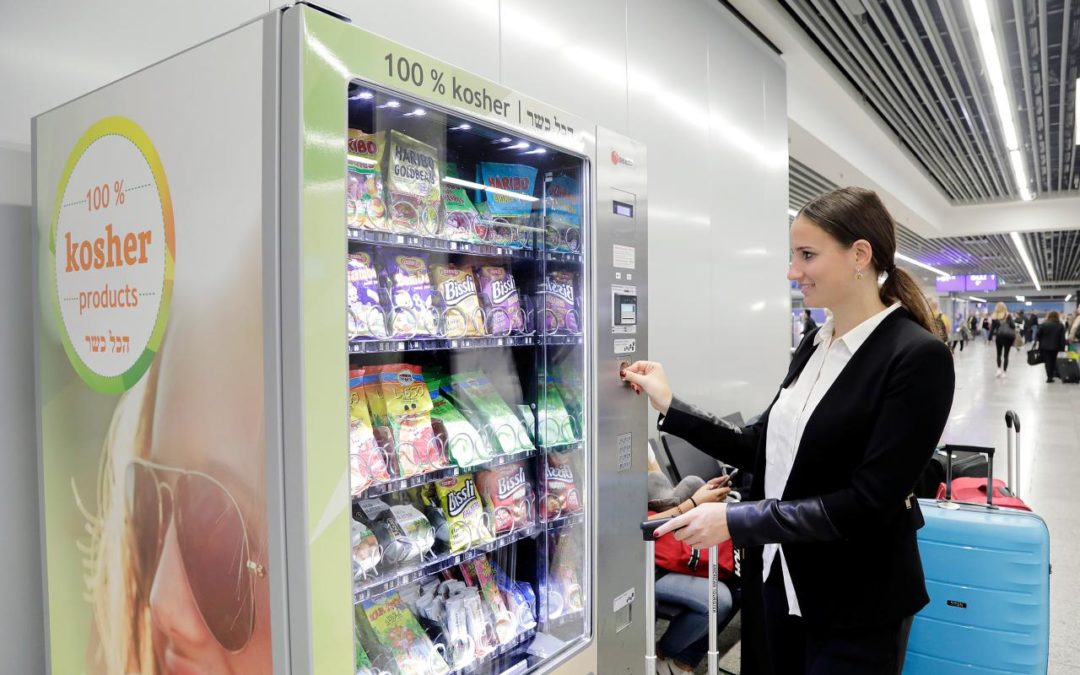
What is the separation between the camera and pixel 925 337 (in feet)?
5.09

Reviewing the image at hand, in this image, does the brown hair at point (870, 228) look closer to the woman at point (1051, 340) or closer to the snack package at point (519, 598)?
the snack package at point (519, 598)

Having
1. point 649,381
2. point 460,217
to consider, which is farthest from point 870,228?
point 460,217

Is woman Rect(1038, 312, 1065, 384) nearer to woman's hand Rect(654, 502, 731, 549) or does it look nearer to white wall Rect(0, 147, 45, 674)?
woman's hand Rect(654, 502, 731, 549)

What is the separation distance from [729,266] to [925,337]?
3.45 m

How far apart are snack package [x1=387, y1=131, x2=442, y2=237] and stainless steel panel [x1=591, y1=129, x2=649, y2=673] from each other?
0.45 m

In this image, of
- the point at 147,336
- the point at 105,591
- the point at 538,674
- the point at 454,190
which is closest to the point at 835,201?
the point at 454,190

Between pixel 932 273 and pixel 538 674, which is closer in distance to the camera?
pixel 538 674

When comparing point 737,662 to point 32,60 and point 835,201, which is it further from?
point 32,60

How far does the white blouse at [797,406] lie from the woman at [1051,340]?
1623 centimetres

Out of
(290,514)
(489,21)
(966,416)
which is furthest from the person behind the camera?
(966,416)

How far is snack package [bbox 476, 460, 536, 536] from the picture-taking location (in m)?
1.91

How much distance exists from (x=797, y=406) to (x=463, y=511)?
943 millimetres

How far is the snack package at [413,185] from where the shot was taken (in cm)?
166

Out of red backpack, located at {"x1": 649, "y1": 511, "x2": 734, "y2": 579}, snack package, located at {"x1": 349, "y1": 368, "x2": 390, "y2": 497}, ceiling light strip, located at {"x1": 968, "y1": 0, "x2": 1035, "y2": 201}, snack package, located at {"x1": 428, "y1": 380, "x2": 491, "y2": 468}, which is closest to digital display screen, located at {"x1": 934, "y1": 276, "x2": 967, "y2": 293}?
ceiling light strip, located at {"x1": 968, "y1": 0, "x2": 1035, "y2": 201}
